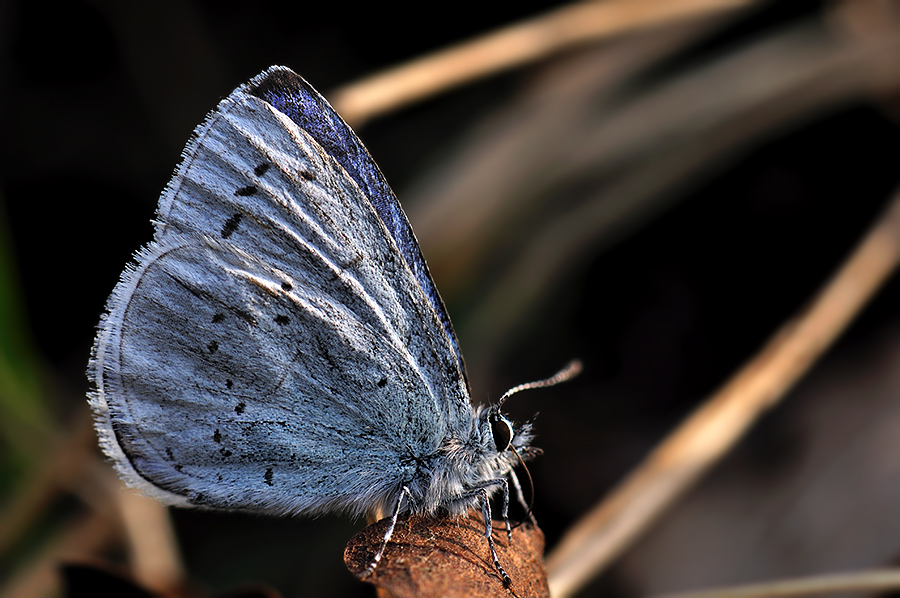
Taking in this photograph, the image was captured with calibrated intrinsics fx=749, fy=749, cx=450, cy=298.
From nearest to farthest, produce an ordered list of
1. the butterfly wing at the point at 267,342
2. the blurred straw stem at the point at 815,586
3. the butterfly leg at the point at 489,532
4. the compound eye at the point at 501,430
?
the butterfly leg at the point at 489,532 → the blurred straw stem at the point at 815,586 → the butterfly wing at the point at 267,342 → the compound eye at the point at 501,430

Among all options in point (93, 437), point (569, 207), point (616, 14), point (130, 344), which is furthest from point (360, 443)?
point (616, 14)

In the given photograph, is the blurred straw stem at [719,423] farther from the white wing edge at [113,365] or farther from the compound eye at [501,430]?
the white wing edge at [113,365]

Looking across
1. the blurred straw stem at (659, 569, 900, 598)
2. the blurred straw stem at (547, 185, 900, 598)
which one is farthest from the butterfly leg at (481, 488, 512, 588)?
the blurred straw stem at (659, 569, 900, 598)

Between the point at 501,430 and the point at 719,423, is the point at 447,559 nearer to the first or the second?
the point at 501,430

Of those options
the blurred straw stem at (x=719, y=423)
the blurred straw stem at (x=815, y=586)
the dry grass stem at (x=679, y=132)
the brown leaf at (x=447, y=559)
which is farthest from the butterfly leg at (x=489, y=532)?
the dry grass stem at (x=679, y=132)

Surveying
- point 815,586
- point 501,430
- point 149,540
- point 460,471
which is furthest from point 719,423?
point 149,540

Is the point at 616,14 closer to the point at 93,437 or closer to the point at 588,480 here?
the point at 588,480

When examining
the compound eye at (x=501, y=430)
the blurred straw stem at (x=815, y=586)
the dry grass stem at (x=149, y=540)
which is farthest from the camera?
the dry grass stem at (x=149, y=540)
